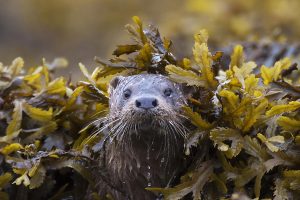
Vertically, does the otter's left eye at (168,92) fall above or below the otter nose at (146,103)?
above

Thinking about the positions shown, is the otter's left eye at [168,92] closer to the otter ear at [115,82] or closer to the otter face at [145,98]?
the otter face at [145,98]

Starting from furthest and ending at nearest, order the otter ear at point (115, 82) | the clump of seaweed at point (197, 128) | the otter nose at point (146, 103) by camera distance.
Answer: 1. the otter ear at point (115, 82)
2. the clump of seaweed at point (197, 128)
3. the otter nose at point (146, 103)

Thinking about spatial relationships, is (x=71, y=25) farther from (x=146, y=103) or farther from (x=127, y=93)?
(x=146, y=103)

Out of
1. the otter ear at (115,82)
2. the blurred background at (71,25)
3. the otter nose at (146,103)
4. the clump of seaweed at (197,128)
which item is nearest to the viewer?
the otter nose at (146,103)

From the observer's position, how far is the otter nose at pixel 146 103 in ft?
10.8

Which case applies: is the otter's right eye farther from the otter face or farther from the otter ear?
the otter ear

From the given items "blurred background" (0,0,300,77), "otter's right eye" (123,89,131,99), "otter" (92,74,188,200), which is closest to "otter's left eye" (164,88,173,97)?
"otter" (92,74,188,200)

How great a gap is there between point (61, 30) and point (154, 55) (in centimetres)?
788

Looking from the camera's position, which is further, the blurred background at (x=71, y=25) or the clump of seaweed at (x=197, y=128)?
the blurred background at (x=71, y=25)

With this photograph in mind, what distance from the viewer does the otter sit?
3326 mm

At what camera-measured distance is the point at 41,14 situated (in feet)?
37.6

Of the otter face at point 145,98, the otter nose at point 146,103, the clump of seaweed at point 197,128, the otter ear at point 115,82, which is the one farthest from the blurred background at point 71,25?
the otter nose at point 146,103

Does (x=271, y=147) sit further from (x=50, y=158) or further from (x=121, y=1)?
(x=121, y=1)

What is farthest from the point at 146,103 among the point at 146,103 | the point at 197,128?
the point at 197,128
